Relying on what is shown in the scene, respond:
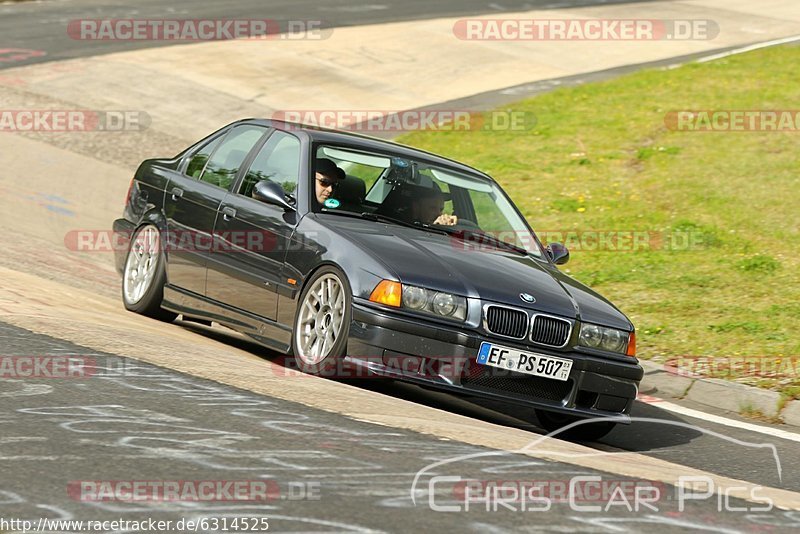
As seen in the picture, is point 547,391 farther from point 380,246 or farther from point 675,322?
point 675,322

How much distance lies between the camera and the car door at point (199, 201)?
9.23m

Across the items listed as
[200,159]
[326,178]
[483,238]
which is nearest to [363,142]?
[326,178]

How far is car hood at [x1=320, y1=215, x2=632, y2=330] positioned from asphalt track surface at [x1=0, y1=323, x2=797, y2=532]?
4.63 ft

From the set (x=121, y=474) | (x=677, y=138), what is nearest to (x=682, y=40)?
(x=677, y=138)

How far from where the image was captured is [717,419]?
29.4ft

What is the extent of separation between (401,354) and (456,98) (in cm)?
1645

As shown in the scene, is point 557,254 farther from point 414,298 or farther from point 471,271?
point 414,298

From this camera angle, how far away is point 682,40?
29516 mm

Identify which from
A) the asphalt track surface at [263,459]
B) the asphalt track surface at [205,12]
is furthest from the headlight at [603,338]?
the asphalt track surface at [205,12]

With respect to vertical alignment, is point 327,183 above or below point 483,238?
above

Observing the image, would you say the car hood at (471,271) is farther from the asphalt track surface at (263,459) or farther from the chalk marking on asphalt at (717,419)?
the chalk marking on asphalt at (717,419)

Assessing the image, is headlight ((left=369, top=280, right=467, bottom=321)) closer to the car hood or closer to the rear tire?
the car hood

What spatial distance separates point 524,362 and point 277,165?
2.49 m

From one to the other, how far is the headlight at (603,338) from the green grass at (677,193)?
6.27 ft
